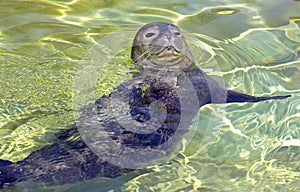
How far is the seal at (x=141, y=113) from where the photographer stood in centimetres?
412

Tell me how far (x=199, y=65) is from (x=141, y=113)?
1.31 m

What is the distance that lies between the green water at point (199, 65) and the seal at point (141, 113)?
12 cm

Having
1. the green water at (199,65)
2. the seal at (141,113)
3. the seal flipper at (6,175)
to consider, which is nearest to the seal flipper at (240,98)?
the seal at (141,113)

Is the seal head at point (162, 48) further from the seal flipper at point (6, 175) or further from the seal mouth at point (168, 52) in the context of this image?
the seal flipper at point (6, 175)

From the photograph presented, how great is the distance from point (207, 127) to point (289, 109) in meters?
0.77

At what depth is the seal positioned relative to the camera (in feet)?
13.5

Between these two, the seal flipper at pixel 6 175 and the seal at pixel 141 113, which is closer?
the seal flipper at pixel 6 175

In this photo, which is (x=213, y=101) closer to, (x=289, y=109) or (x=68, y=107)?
(x=289, y=109)

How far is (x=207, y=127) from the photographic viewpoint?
5113mm

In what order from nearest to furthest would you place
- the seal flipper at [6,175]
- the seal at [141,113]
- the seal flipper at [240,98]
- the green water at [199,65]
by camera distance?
1. the seal flipper at [6,175]
2. the seal at [141,113]
3. the green water at [199,65]
4. the seal flipper at [240,98]

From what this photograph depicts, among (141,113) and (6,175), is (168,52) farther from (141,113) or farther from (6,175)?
(6,175)

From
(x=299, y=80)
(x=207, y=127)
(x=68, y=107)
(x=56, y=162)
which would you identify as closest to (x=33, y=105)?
(x=68, y=107)

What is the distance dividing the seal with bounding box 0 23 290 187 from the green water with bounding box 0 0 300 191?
0.12 metres

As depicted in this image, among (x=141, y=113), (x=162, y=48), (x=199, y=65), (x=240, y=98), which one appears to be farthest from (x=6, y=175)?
(x=199, y=65)
